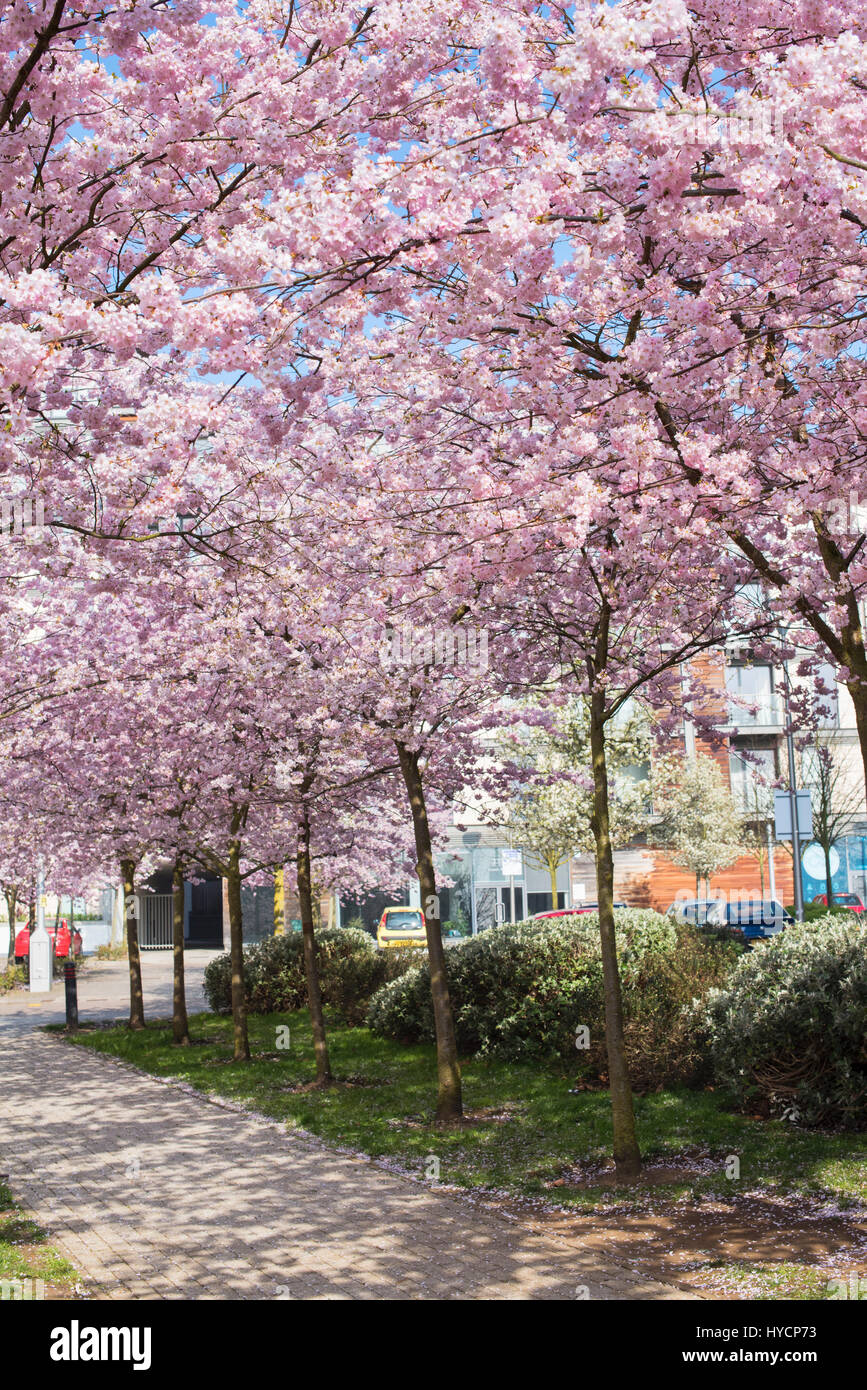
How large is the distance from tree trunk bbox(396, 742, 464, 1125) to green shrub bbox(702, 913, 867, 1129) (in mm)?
2357

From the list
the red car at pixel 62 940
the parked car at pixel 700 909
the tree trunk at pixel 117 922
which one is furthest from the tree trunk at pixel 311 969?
the tree trunk at pixel 117 922

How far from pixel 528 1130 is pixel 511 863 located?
26.1 m

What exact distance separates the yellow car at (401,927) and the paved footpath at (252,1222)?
19389 millimetres

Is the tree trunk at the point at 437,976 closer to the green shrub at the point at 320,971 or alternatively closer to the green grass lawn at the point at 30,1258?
the green grass lawn at the point at 30,1258

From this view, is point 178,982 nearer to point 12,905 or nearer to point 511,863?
point 12,905

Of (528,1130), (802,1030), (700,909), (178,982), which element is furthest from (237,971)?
(700,909)

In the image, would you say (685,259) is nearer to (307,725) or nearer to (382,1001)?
(307,725)

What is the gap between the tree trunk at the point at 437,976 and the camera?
10961 millimetres

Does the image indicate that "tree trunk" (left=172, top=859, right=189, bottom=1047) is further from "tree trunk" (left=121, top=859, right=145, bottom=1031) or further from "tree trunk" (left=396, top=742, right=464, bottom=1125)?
"tree trunk" (left=396, top=742, right=464, bottom=1125)

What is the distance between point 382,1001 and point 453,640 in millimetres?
7102

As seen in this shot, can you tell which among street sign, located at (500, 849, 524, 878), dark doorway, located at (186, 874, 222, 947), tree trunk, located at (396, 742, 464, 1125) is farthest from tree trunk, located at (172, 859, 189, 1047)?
dark doorway, located at (186, 874, 222, 947)

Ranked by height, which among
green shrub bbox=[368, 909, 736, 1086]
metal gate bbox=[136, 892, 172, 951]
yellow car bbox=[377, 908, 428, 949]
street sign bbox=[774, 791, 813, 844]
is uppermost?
street sign bbox=[774, 791, 813, 844]

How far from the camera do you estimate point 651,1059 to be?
11.2 metres

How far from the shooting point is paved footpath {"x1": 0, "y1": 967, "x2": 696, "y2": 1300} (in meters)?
6.42
